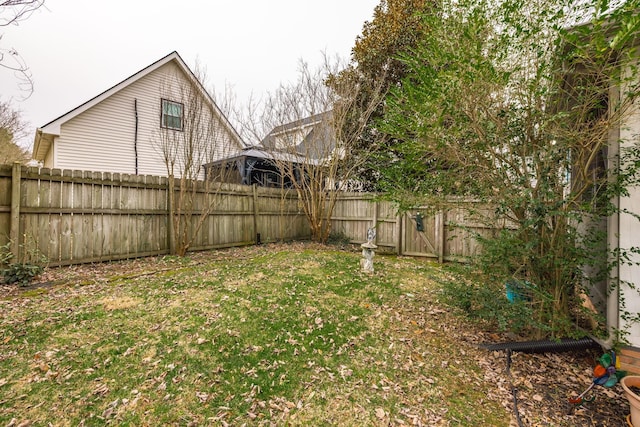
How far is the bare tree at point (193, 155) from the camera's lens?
6.58 m

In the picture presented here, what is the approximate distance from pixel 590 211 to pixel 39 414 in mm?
4954

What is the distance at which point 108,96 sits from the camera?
10.1 meters

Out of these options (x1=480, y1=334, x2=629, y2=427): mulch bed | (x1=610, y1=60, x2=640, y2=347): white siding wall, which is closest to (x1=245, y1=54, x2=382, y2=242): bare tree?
(x1=610, y1=60, x2=640, y2=347): white siding wall

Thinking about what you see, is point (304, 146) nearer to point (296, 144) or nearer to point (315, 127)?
point (296, 144)

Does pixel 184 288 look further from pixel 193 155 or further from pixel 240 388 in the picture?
pixel 193 155

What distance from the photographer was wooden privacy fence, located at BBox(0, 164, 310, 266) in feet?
15.3

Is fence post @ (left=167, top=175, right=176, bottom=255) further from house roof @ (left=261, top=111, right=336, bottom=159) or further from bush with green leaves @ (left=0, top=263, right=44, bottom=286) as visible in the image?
house roof @ (left=261, top=111, right=336, bottom=159)

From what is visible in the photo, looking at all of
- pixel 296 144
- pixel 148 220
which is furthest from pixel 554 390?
pixel 296 144

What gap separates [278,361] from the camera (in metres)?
2.75

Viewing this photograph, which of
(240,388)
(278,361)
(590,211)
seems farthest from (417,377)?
(590,211)

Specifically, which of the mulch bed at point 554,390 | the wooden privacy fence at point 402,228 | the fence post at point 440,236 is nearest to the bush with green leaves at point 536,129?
the mulch bed at point 554,390

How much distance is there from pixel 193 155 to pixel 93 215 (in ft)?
7.89

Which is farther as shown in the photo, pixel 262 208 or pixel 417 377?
pixel 262 208

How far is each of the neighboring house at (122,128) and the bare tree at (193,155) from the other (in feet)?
2.12
